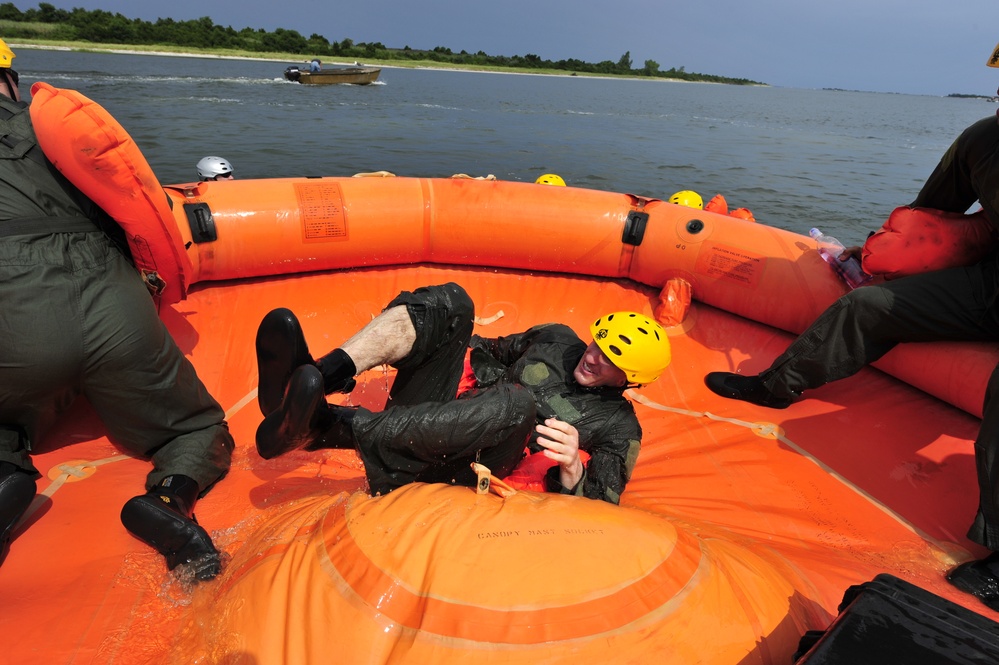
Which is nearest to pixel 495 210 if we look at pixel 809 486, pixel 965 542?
pixel 809 486

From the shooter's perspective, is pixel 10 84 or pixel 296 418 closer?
pixel 296 418

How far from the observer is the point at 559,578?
125 cm

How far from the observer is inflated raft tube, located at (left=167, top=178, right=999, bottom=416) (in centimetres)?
331

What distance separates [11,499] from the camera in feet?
5.60

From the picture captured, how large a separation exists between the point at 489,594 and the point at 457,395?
1.27 meters

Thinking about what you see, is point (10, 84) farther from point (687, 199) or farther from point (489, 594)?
point (687, 199)

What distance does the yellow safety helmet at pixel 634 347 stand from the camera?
7.73 feet

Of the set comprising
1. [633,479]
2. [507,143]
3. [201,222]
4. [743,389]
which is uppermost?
[201,222]

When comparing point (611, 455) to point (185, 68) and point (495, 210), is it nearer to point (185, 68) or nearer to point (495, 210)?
point (495, 210)

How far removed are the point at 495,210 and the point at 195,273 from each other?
1821mm

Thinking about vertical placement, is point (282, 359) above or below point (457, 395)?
above

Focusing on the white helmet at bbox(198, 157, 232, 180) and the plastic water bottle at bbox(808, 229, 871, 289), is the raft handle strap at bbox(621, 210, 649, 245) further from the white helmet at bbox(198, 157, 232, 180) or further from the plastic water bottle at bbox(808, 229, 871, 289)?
the white helmet at bbox(198, 157, 232, 180)

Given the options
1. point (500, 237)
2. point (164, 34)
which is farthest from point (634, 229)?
point (164, 34)

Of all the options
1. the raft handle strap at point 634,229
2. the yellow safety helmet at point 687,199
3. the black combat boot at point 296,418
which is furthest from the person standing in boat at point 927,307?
the black combat boot at point 296,418
